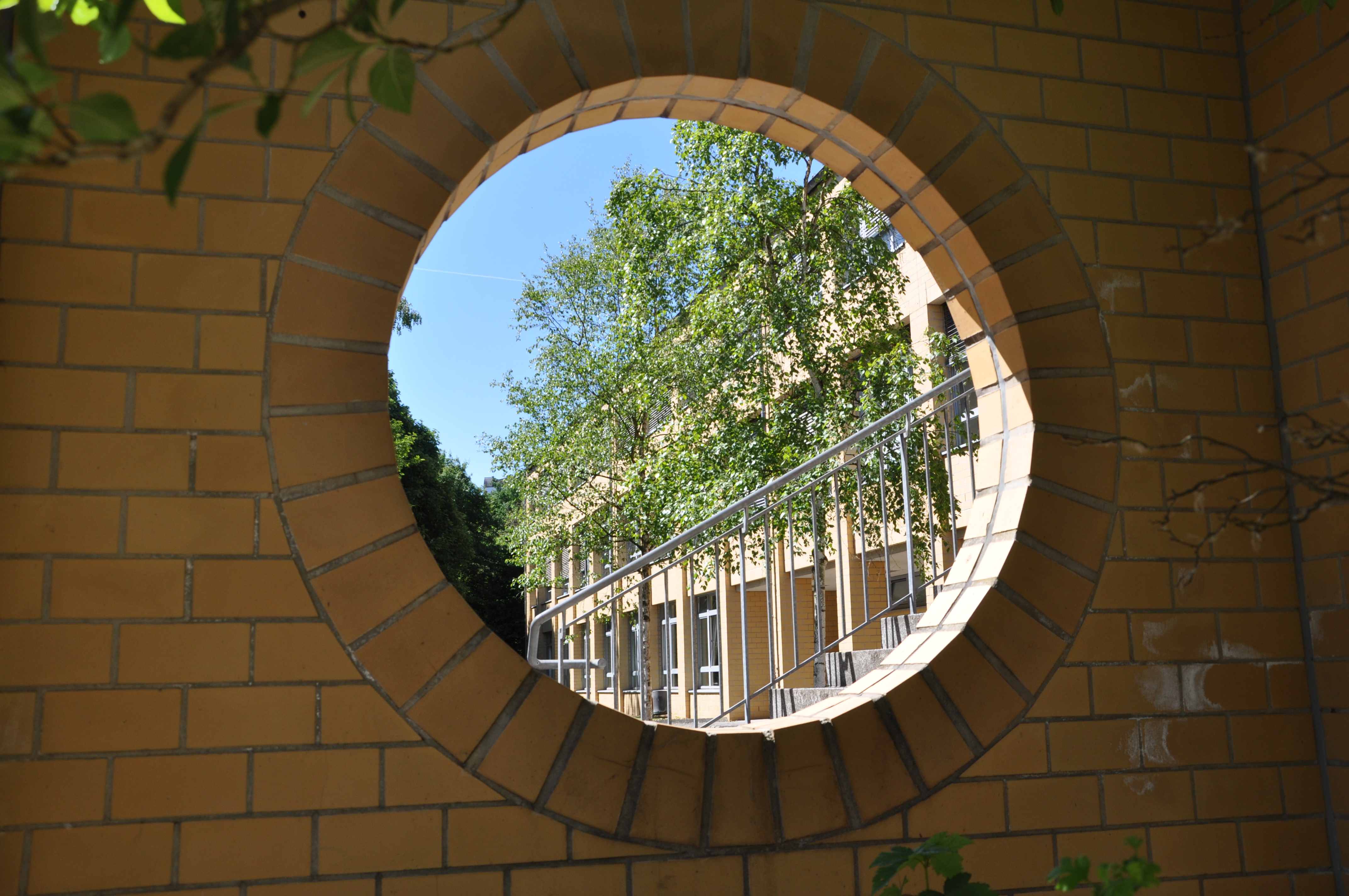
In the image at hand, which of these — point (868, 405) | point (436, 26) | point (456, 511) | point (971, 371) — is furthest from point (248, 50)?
point (456, 511)

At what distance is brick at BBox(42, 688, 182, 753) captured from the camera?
1.92 metres

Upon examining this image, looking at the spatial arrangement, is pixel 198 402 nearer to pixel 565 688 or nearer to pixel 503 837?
pixel 565 688

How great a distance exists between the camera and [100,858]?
191cm

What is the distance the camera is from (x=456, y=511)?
74.1 ft

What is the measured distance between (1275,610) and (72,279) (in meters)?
2.78

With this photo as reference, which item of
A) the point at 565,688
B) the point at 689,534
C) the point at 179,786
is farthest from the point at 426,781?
the point at 689,534

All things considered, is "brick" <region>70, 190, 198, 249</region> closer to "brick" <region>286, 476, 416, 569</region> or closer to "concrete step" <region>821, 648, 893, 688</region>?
"brick" <region>286, 476, 416, 569</region>

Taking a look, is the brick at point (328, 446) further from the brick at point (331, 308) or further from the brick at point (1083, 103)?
the brick at point (1083, 103)

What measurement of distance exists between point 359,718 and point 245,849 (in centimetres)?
30

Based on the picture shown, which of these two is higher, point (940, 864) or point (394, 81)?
point (394, 81)

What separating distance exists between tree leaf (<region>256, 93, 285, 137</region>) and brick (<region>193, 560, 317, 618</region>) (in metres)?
1.44

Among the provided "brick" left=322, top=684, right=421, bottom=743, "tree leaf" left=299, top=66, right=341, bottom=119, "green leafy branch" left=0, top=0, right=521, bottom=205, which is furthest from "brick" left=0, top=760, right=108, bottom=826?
"tree leaf" left=299, top=66, right=341, bottom=119

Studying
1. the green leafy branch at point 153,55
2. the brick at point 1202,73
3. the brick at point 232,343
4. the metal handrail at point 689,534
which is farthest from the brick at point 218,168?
the metal handrail at point 689,534

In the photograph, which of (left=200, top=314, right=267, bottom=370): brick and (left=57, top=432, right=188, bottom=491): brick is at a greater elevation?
(left=200, top=314, right=267, bottom=370): brick
